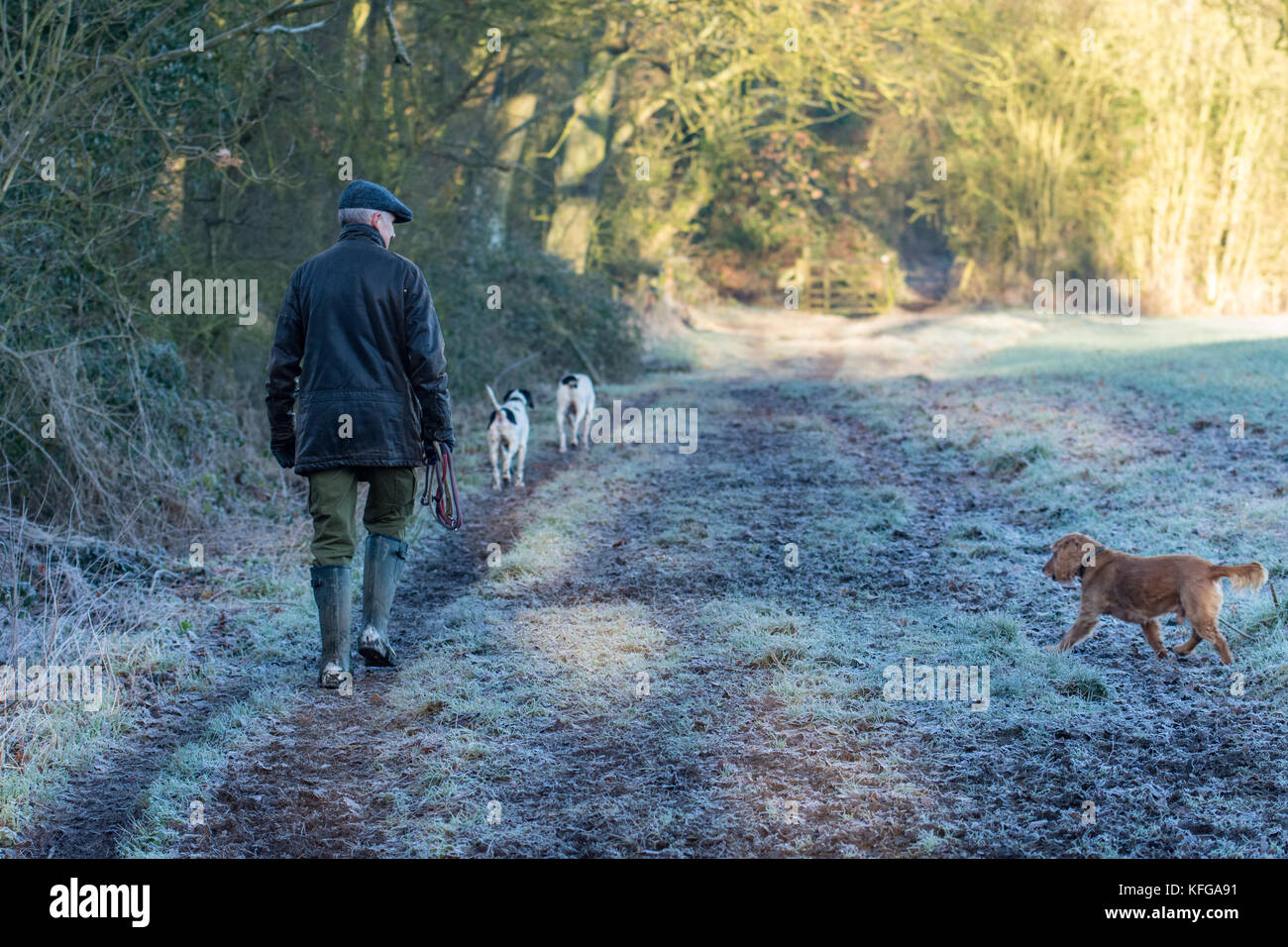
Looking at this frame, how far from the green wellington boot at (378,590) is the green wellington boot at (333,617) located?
5.6 inches

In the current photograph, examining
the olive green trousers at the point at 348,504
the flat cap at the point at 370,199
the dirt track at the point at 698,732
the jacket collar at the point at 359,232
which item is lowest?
the dirt track at the point at 698,732

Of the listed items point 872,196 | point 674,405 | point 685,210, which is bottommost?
point 674,405

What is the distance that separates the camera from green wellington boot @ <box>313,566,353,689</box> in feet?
18.4

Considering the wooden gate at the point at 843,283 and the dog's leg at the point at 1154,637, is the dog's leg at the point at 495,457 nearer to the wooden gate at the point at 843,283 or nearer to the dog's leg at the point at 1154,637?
the dog's leg at the point at 1154,637

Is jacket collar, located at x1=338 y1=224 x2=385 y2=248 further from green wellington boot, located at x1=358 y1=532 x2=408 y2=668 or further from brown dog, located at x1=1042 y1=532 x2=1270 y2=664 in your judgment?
brown dog, located at x1=1042 y1=532 x2=1270 y2=664

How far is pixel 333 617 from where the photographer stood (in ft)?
18.5

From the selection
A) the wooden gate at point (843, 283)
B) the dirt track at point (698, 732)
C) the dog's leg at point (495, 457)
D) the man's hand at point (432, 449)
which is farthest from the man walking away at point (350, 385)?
the wooden gate at point (843, 283)

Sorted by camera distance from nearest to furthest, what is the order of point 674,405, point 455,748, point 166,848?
point 166,848 → point 455,748 → point 674,405

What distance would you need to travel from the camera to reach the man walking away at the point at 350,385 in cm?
555

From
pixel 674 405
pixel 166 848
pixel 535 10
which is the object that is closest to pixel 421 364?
pixel 166 848
